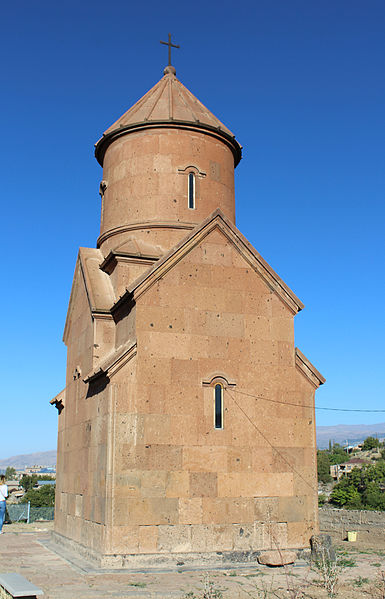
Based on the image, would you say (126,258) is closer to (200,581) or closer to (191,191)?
(191,191)

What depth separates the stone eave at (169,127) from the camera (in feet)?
44.5

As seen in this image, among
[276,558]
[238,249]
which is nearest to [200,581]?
[276,558]

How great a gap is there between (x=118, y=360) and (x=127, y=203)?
4.63 metres

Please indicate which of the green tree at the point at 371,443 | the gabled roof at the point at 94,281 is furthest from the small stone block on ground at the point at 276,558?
the green tree at the point at 371,443

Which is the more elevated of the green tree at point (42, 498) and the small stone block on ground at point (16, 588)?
the small stone block on ground at point (16, 588)

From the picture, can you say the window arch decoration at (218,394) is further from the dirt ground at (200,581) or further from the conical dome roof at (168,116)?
the conical dome roof at (168,116)

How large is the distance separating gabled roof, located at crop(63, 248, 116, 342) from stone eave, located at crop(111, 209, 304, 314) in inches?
15.3

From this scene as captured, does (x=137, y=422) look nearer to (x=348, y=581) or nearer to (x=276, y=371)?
(x=276, y=371)

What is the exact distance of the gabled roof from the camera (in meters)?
12.0

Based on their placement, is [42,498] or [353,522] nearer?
[353,522]

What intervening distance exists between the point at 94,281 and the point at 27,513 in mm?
10305

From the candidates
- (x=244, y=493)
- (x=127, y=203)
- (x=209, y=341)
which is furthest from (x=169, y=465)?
(x=127, y=203)

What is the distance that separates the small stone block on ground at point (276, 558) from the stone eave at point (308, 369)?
3294 mm

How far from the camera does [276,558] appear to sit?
10133 millimetres
